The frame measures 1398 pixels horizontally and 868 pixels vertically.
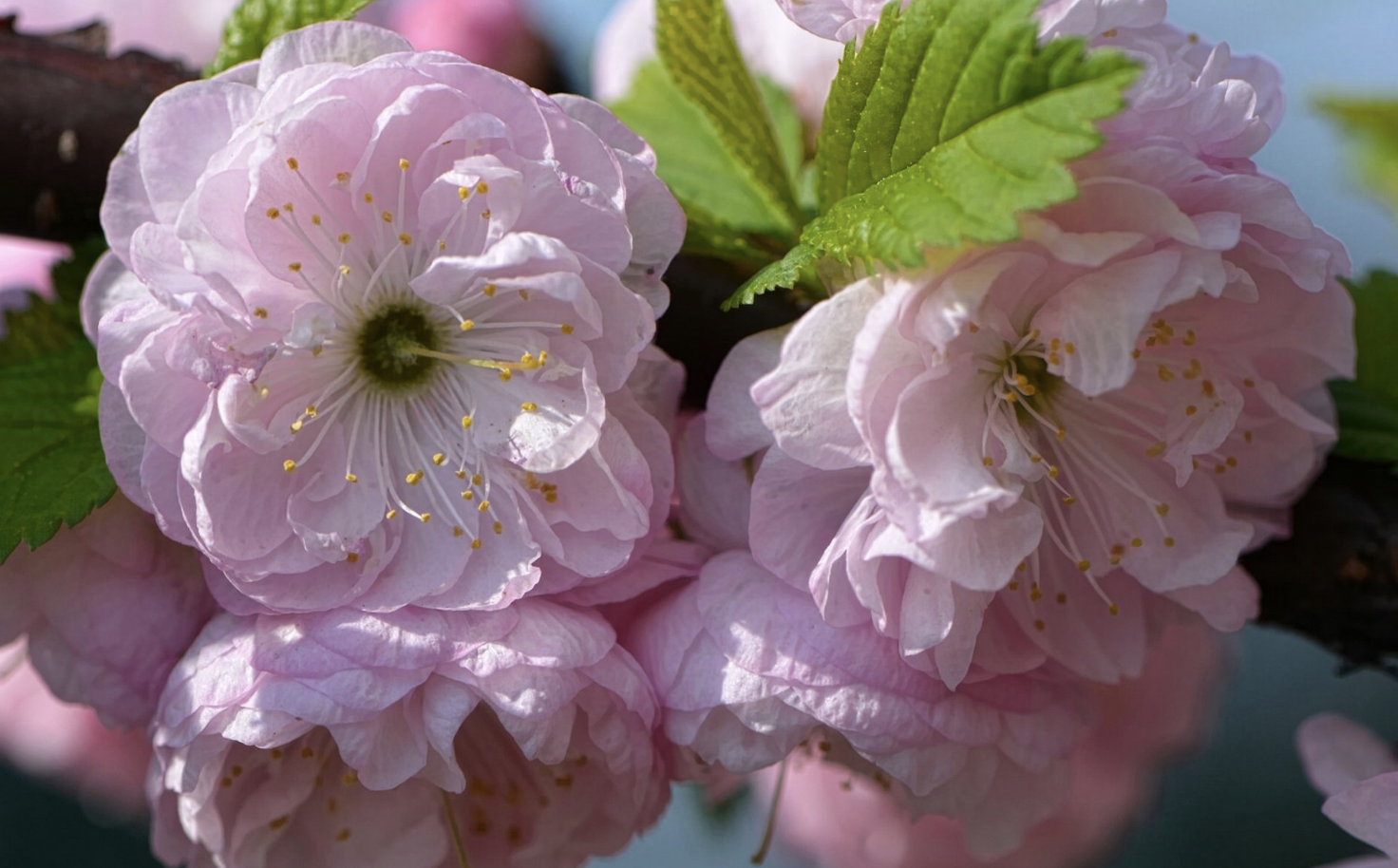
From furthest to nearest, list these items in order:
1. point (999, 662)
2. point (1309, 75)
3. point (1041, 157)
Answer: point (1309, 75) → point (999, 662) → point (1041, 157)

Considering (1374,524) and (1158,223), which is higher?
(1158,223)

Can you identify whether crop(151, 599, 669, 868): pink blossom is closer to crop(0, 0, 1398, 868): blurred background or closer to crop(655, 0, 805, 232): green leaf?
crop(655, 0, 805, 232): green leaf

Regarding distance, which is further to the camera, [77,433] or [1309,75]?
[1309,75]

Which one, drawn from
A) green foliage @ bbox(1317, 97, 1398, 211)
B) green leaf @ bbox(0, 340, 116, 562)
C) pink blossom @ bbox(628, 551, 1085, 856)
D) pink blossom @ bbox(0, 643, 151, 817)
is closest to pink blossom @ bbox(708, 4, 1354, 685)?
pink blossom @ bbox(628, 551, 1085, 856)

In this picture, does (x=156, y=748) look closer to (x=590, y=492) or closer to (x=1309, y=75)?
(x=590, y=492)

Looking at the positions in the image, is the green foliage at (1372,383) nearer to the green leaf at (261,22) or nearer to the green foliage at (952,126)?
the green foliage at (952,126)

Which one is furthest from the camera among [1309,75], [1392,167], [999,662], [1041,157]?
[1309,75]

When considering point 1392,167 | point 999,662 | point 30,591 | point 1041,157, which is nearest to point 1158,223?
point 1041,157
